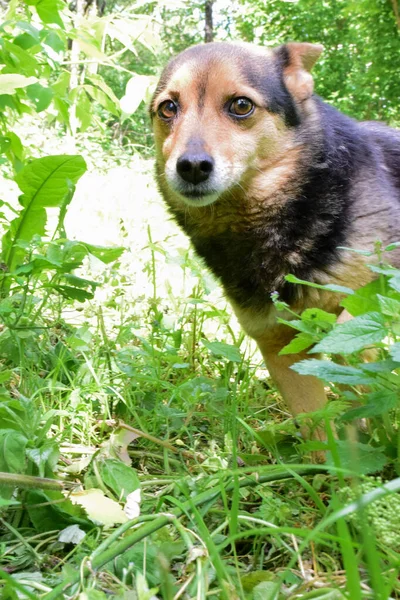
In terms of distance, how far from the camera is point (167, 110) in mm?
2998

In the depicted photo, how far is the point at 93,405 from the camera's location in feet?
→ 8.11

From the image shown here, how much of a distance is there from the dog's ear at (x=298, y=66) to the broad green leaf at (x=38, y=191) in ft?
3.80

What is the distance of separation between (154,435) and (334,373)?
3.47 ft

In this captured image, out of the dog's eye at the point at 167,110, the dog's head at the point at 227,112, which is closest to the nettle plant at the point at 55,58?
the dog's eye at the point at 167,110

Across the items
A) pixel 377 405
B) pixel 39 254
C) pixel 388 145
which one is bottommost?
pixel 377 405

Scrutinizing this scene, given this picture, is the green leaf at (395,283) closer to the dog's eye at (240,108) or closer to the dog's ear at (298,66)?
the dog's eye at (240,108)

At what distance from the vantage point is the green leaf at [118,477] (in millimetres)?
1719

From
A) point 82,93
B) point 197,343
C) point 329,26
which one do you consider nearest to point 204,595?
point 197,343

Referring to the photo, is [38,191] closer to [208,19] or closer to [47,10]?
[47,10]

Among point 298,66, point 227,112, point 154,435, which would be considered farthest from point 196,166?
point 154,435

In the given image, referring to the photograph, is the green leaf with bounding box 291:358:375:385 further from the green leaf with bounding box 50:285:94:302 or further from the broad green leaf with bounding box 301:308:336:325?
the green leaf with bounding box 50:285:94:302

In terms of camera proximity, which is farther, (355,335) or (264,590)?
(355,335)

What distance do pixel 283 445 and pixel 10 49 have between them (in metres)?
1.86

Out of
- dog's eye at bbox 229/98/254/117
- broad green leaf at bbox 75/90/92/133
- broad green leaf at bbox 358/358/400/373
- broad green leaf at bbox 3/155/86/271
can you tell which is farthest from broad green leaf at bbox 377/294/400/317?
broad green leaf at bbox 75/90/92/133
